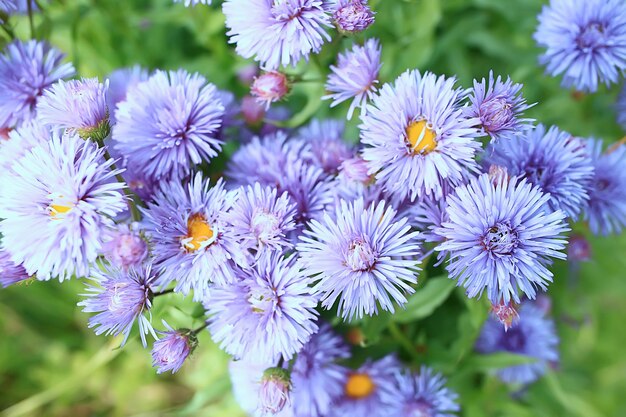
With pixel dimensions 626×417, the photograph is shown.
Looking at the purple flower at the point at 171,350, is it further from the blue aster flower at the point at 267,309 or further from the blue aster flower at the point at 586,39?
the blue aster flower at the point at 586,39

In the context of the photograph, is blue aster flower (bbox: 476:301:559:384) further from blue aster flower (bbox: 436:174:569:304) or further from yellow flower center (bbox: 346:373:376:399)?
blue aster flower (bbox: 436:174:569:304)

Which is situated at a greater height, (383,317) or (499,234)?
(499,234)

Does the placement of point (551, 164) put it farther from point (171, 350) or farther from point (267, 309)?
point (171, 350)

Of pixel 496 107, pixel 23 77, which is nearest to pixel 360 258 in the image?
pixel 496 107

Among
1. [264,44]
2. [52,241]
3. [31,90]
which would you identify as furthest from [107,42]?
[52,241]

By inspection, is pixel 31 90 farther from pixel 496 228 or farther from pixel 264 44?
pixel 496 228
